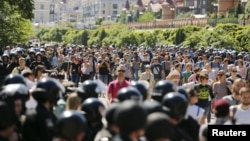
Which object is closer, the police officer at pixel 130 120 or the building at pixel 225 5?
the police officer at pixel 130 120

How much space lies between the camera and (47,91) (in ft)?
27.8

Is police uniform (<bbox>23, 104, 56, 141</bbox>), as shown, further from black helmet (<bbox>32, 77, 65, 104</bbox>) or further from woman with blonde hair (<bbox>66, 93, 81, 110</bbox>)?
woman with blonde hair (<bbox>66, 93, 81, 110</bbox>)

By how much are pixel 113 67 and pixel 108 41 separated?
201 ft

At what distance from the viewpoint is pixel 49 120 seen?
795 centimetres

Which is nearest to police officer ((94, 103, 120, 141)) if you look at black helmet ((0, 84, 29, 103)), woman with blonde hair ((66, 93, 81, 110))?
woman with blonde hair ((66, 93, 81, 110))

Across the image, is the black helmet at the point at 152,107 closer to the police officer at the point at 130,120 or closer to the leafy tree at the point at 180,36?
the police officer at the point at 130,120

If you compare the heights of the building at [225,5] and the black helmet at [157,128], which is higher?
the building at [225,5]

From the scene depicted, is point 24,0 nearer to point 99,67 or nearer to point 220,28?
point 99,67

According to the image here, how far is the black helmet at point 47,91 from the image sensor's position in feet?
27.3

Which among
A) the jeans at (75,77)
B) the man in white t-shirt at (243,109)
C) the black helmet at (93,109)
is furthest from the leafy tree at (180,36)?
the black helmet at (93,109)

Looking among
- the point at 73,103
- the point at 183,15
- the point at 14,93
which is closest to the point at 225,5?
the point at 183,15

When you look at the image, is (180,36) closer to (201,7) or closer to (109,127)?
(109,127)

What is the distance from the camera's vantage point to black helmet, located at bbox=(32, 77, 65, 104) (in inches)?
328

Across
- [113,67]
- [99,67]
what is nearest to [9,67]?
[99,67]
